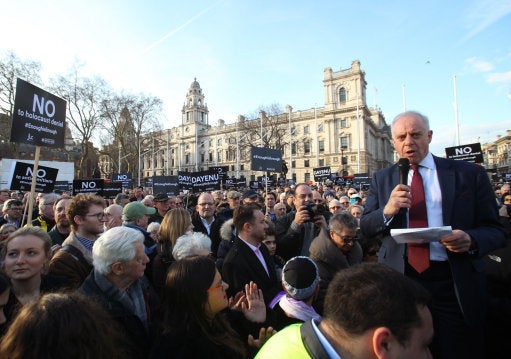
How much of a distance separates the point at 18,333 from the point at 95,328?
0.26 metres

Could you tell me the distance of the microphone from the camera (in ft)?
7.61

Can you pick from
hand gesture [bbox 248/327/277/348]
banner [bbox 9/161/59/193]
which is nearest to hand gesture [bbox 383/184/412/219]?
hand gesture [bbox 248/327/277/348]

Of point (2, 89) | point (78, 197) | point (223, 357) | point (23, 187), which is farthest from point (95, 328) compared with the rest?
point (2, 89)

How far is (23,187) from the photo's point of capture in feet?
25.5

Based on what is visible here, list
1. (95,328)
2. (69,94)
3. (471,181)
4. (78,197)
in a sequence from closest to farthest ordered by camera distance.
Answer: (95,328) → (471,181) → (78,197) → (69,94)

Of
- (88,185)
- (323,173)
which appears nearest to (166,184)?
(88,185)

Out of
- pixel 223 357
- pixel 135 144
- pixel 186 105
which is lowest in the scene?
pixel 223 357

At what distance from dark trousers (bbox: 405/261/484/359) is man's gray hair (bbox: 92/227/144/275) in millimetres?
2110

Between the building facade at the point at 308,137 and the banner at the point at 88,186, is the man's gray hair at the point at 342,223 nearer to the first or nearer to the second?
the banner at the point at 88,186

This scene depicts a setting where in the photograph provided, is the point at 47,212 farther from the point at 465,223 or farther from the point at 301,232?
the point at 465,223

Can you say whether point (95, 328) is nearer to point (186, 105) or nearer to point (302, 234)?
point (302, 234)

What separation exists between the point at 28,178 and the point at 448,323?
349 inches

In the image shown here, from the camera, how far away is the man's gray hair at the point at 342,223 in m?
3.61

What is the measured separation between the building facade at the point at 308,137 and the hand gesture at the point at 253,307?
4762 cm
